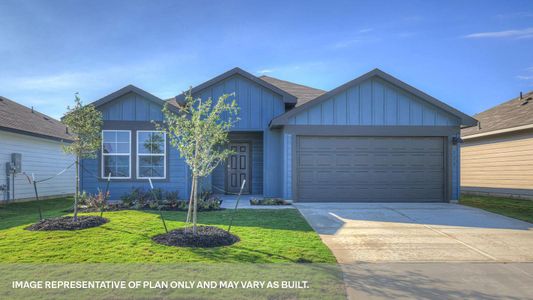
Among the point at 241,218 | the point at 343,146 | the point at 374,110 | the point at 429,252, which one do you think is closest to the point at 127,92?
the point at 241,218

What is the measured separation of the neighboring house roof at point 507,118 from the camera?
45.8ft

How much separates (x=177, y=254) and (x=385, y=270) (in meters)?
3.12

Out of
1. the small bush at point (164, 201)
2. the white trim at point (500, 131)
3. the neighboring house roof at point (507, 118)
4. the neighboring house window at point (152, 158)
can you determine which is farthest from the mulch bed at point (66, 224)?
the neighboring house roof at point (507, 118)

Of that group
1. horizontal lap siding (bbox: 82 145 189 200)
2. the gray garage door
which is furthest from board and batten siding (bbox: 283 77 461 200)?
horizontal lap siding (bbox: 82 145 189 200)

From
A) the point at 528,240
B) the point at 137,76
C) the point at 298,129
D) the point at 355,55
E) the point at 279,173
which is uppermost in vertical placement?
the point at 355,55

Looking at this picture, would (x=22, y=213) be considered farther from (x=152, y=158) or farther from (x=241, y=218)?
(x=241, y=218)

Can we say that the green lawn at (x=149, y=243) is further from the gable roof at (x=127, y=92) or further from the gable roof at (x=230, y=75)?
the gable roof at (x=230, y=75)

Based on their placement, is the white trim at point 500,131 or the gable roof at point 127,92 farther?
the white trim at point 500,131

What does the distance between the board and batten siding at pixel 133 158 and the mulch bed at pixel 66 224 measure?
380 centimetres

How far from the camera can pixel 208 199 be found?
11.0m

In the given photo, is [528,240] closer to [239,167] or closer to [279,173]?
[279,173]

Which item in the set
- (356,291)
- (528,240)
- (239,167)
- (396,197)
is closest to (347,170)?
(396,197)

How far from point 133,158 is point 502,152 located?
15.3 meters

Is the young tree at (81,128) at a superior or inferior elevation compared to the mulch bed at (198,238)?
superior
